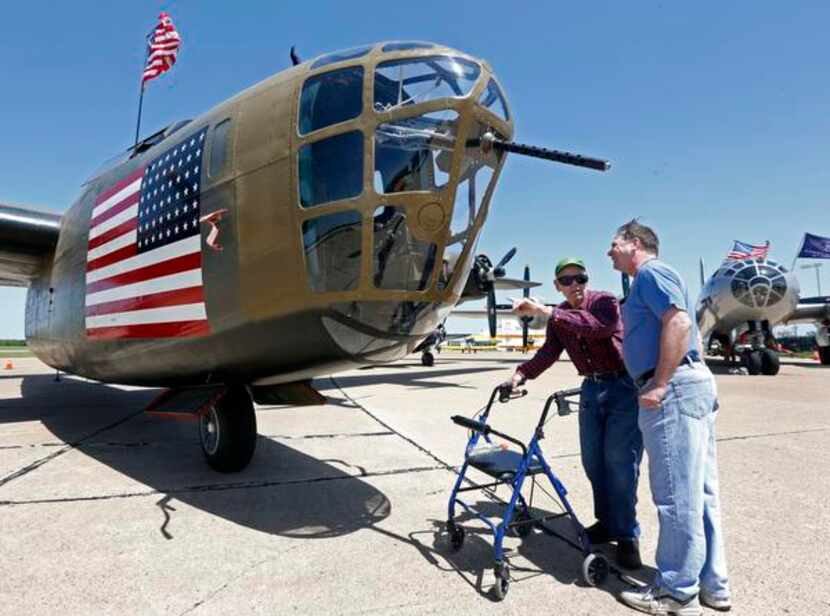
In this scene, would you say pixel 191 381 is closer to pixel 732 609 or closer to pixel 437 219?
pixel 437 219

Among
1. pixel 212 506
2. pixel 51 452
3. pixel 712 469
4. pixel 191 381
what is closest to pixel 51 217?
pixel 51 452

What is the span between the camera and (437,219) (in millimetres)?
3633

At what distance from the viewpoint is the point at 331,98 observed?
12.6ft

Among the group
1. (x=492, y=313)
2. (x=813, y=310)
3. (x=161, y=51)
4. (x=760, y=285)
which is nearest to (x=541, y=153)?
(x=492, y=313)

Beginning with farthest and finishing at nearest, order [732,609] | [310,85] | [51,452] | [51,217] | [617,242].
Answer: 1. [51,217]
2. [51,452]
3. [310,85]
4. [617,242]
5. [732,609]

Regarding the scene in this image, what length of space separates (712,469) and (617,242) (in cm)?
143

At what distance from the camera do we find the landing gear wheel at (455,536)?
3.43 metres

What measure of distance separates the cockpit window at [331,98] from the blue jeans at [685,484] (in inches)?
110

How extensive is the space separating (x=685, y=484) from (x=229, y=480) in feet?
13.3

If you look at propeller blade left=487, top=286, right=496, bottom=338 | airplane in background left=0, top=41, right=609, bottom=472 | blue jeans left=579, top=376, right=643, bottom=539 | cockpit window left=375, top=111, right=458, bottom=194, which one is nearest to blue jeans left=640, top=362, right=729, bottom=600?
blue jeans left=579, top=376, right=643, bottom=539

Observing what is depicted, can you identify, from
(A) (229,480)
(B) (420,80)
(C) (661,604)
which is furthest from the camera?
(A) (229,480)

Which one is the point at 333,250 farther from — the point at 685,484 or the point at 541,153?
the point at 685,484

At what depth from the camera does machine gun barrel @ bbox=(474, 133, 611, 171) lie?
12.4 ft

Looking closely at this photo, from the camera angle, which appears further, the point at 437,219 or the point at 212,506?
the point at 212,506
